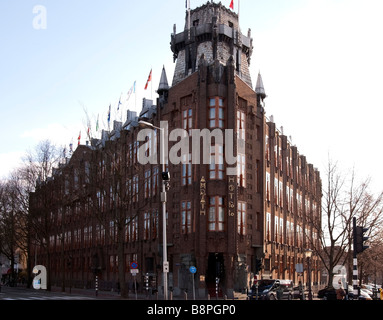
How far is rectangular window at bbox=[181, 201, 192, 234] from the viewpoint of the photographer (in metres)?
51.0

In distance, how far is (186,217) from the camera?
51312 millimetres

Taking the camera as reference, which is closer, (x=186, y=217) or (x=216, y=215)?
(x=216, y=215)

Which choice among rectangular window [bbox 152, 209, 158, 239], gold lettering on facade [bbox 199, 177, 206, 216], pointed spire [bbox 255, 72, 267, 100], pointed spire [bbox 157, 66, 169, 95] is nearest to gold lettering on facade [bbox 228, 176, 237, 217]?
gold lettering on facade [bbox 199, 177, 206, 216]

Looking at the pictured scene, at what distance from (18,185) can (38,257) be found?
138 ft

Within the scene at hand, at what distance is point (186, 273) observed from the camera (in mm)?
50750

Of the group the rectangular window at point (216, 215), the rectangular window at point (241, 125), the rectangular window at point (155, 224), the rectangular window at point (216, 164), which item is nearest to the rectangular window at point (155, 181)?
the rectangular window at point (155, 224)

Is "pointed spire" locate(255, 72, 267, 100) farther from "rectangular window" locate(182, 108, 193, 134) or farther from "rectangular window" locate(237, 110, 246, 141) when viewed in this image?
"rectangular window" locate(182, 108, 193, 134)

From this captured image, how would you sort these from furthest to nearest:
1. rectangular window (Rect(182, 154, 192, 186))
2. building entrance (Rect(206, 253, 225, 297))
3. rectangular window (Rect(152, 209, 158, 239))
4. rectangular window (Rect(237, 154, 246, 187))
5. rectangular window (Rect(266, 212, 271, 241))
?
rectangular window (Rect(266, 212, 271, 241)), rectangular window (Rect(152, 209, 158, 239)), rectangular window (Rect(237, 154, 246, 187)), rectangular window (Rect(182, 154, 192, 186)), building entrance (Rect(206, 253, 225, 297))

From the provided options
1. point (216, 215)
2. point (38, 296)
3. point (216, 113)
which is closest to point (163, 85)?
point (216, 113)

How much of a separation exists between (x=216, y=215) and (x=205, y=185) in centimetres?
298

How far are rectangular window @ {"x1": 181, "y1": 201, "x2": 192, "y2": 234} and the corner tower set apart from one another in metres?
14.4

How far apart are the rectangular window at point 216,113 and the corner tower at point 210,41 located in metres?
5.40

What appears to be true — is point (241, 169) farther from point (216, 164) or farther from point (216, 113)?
point (216, 113)
